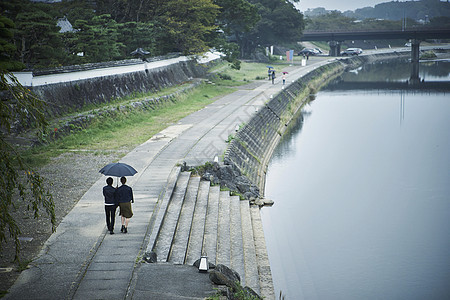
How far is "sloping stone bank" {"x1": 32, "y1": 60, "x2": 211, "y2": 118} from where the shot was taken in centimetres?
2958

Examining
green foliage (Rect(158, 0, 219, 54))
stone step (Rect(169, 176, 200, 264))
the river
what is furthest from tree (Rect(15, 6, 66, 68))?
green foliage (Rect(158, 0, 219, 54))

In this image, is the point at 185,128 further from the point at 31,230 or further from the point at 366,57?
the point at 366,57

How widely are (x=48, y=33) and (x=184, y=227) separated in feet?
65.4

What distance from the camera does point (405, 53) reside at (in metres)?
134

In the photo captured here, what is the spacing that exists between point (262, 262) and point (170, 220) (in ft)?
11.6

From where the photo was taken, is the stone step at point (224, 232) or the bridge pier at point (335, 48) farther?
the bridge pier at point (335, 48)

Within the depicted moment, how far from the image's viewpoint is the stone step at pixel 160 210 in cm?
1433

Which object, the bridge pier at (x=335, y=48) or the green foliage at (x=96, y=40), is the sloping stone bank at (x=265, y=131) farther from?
the bridge pier at (x=335, y=48)

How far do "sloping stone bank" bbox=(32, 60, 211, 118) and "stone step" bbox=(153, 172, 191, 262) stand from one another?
6385 millimetres

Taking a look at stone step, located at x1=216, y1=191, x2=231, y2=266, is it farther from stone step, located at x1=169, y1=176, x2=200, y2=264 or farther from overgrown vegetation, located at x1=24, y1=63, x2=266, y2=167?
overgrown vegetation, located at x1=24, y1=63, x2=266, y2=167

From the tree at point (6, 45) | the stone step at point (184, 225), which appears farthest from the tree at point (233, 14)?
the stone step at point (184, 225)

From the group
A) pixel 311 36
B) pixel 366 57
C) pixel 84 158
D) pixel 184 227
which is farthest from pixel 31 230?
pixel 366 57

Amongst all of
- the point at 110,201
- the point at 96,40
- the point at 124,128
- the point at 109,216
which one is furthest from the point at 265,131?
the point at 110,201

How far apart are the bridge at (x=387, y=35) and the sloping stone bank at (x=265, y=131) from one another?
38.4 meters
